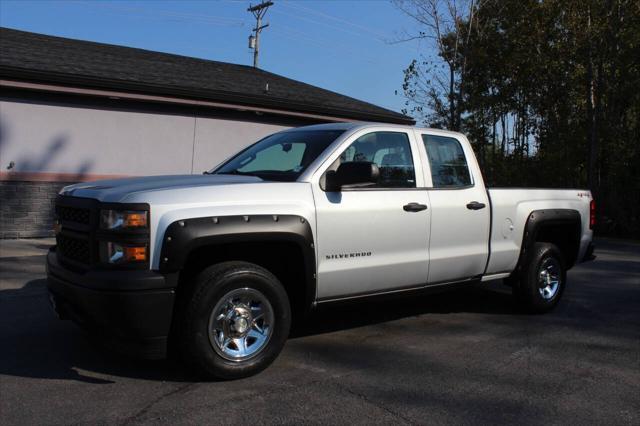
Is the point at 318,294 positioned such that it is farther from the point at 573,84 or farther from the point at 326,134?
the point at 573,84

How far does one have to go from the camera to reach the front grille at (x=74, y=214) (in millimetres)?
4023

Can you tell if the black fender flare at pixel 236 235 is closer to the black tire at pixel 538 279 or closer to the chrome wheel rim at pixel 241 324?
the chrome wheel rim at pixel 241 324

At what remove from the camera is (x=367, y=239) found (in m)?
4.75

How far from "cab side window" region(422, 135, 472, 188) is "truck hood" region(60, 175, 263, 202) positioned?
1752 mm

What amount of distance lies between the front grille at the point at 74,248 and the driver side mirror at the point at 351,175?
5.90 ft

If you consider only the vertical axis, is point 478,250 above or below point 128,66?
→ below

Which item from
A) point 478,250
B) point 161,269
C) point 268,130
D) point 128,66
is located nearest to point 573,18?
point 268,130

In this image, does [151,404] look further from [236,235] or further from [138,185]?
[138,185]

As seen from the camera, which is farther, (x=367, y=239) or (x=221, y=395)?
(x=367, y=239)

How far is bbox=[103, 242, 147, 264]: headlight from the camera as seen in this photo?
3725 mm

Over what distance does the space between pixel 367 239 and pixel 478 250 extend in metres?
1.47

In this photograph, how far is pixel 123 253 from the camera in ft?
Answer: 12.3

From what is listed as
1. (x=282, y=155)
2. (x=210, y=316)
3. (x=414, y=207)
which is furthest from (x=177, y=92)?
(x=210, y=316)

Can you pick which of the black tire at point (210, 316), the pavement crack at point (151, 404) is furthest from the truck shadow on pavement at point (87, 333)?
the black tire at point (210, 316)
